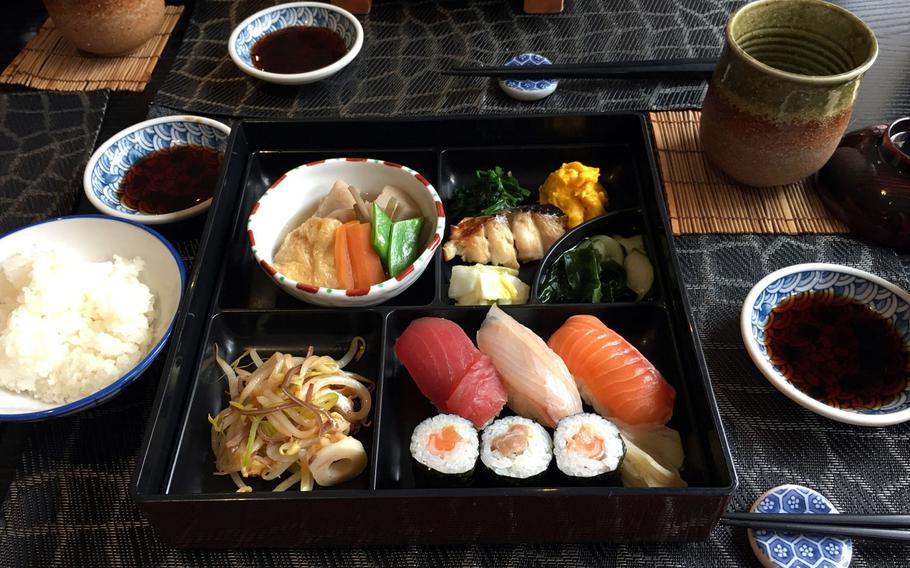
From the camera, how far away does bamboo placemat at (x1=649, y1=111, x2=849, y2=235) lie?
213 centimetres

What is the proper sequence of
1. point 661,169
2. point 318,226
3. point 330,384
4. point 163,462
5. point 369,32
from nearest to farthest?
point 163,462 < point 330,384 < point 318,226 < point 661,169 < point 369,32

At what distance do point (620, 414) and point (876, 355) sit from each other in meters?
0.74

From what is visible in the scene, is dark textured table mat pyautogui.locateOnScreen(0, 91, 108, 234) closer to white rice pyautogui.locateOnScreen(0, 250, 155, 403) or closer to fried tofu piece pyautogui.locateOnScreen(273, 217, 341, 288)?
white rice pyautogui.locateOnScreen(0, 250, 155, 403)

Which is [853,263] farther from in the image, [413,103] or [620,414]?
[413,103]

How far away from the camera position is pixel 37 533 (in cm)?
155

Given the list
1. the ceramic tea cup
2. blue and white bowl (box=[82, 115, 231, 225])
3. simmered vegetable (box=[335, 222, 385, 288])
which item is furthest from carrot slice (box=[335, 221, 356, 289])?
the ceramic tea cup

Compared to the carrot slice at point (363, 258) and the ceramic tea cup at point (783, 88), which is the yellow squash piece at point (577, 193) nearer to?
the ceramic tea cup at point (783, 88)

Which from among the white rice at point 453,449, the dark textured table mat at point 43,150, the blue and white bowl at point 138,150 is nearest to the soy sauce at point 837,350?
the white rice at point 453,449

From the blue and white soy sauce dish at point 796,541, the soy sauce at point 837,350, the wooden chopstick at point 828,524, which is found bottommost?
the blue and white soy sauce dish at point 796,541

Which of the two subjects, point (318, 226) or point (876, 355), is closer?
point (876, 355)

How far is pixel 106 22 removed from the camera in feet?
8.89

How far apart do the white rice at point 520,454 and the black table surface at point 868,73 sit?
128 centimetres

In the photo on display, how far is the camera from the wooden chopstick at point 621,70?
8.39 ft

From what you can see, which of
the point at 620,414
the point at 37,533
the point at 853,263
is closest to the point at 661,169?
the point at 853,263
